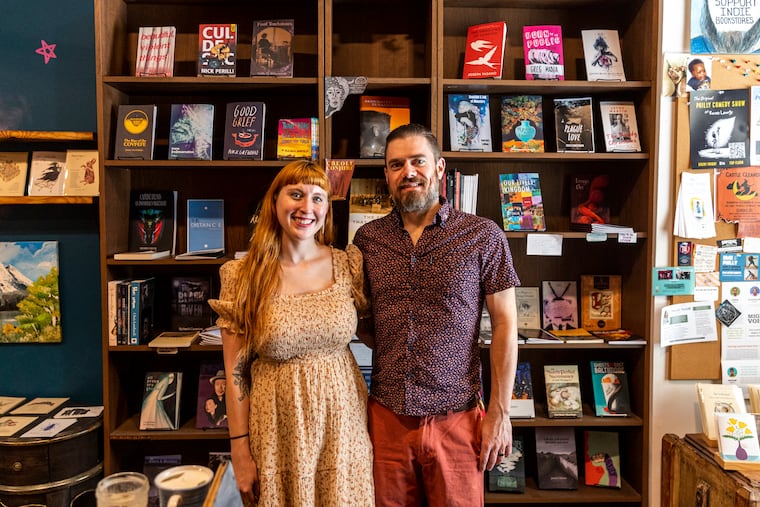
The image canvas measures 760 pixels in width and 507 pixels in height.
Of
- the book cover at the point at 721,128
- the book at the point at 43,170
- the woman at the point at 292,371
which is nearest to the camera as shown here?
the woman at the point at 292,371

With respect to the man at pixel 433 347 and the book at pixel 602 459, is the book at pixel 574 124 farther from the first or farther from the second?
the book at pixel 602 459

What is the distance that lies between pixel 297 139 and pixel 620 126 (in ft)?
4.44

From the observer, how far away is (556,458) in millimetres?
2463

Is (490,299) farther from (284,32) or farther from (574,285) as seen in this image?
(284,32)

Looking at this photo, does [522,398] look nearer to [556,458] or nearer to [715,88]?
[556,458]

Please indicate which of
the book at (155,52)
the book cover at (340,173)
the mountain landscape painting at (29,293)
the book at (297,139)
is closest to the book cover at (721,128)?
the book cover at (340,173)

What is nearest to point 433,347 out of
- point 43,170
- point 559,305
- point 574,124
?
point 559,305

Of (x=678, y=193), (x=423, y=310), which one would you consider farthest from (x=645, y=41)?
(x=423, y=310)

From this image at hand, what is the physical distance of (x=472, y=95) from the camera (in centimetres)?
241

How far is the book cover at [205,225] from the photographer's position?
2449 millimetres

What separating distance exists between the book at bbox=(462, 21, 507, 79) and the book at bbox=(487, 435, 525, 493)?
1.60 metres

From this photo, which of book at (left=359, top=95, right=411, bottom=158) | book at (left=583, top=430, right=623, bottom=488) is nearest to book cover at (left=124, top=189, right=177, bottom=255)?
book at (left=359, top=95, right=411, bottom=158)

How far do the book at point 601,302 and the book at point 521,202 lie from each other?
38cm

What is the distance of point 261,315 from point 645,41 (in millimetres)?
1933
